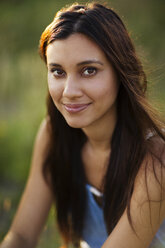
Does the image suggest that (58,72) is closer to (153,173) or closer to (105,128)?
(105,128)

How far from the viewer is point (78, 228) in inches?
92.6

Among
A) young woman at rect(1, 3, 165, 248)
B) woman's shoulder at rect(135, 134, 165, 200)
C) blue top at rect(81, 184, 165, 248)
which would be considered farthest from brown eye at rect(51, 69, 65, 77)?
blue top at rect(81, 184, 165, 248)

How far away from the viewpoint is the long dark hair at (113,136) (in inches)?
69.9

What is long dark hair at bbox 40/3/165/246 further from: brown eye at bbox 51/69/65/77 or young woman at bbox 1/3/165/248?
brown eye at bbox 51/69/65/77

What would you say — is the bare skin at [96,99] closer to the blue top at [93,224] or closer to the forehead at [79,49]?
the forehead at [79,49]

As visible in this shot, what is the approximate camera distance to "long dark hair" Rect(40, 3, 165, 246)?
5.83 ft

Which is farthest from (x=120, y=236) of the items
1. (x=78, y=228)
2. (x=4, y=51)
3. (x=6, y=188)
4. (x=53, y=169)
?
(x=4, y=51)

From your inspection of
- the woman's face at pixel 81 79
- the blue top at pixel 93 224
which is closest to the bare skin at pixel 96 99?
the woman's face at pixel 81 79

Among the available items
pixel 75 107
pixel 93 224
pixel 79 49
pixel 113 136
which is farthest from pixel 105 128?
pixel 93 224

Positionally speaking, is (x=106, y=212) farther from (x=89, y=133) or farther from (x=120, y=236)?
(x=89, y=133)

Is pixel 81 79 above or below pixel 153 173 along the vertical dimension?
above

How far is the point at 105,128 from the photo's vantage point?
2.09 m

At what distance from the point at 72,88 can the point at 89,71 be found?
12 cm

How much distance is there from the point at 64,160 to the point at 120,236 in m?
0.72
